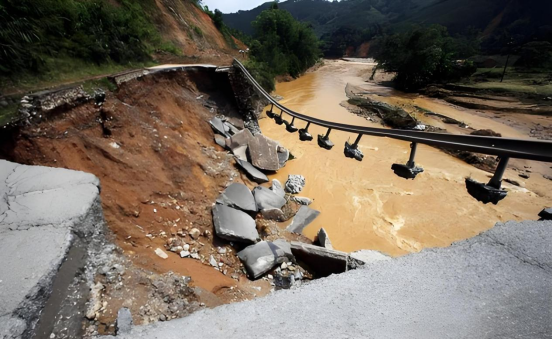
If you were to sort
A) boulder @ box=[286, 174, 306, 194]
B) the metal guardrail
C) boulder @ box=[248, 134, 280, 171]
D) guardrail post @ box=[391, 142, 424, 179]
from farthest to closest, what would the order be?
1. boulder @ box=[248, 134, 280, 171]
2. boulder @ box=[286, 174, 306, 194]
3. guardrail post @ box=[391, 142, 424, 179]
4. the metal guardrail

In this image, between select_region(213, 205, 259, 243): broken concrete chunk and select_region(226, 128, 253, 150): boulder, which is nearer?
select_region(213, 205, 259, 243): broken concrete chunk

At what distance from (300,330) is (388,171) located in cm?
847

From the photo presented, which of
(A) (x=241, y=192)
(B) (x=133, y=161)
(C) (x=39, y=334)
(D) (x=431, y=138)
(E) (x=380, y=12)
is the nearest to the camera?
(C) (x=39, y=334)

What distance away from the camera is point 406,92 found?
22984 millimetres

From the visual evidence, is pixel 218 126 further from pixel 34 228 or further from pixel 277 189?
pixel 34 228

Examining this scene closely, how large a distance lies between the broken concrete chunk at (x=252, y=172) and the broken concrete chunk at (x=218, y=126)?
1.54 metres

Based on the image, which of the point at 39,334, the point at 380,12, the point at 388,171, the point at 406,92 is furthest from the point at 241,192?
the point at 380,12

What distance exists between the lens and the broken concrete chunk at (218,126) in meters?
8.08

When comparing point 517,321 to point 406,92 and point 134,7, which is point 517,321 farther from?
point 406,92

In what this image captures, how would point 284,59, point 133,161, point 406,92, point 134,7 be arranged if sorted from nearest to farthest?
point 133,161 < point 134,7 < point 406,92 < point 284,59

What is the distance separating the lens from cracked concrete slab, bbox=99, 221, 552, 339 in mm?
1290

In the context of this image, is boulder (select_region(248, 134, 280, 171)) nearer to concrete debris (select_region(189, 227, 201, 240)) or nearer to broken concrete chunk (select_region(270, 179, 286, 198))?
broken concrete chunk (select_region(270, 179, 286, 198))

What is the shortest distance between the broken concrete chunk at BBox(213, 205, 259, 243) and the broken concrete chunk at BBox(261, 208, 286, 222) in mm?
733

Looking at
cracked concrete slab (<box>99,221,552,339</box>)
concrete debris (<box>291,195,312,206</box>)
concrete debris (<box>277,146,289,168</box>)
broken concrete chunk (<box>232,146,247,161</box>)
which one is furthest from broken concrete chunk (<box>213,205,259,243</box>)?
concrete debris (<box>277,146,289,168</box>)
